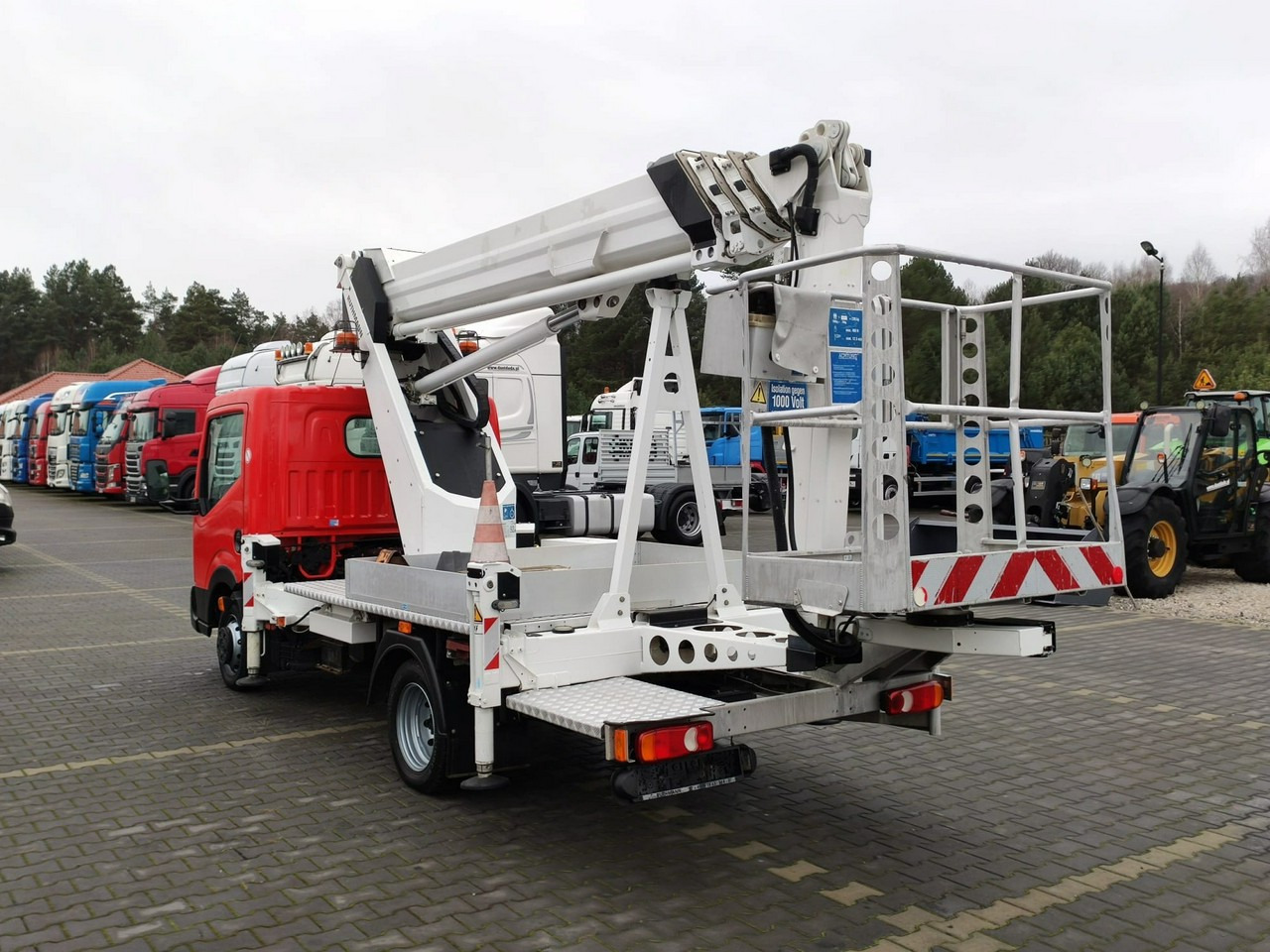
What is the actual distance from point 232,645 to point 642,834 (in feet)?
14.1

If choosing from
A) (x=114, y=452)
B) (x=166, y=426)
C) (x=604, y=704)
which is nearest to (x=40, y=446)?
(x=114, y=452)

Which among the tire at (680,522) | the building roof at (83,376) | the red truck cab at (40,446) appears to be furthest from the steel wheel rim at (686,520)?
the building roof at (83,376)

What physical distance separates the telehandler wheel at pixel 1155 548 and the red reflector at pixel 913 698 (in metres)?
8.40

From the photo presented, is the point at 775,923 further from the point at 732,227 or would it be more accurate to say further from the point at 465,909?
the point at 732,227

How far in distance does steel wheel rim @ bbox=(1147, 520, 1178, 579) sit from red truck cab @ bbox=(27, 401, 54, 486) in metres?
33.4

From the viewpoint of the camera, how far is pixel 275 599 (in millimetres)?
7586

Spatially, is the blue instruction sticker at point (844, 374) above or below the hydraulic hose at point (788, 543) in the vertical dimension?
above

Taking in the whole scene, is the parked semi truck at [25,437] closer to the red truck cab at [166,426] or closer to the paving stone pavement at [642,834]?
the red truck cab at [166,426]

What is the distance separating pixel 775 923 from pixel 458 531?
3.57 meters

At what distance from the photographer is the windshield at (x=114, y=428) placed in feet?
96.0

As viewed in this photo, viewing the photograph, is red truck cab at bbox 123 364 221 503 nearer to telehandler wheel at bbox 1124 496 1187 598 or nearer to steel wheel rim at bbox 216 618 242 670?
steel wheel rim at bbox 216 618 242 670

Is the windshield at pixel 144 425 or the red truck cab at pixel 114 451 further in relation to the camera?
the red truck cab at pixel 114 451

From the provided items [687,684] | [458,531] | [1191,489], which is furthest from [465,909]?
[1191,489]

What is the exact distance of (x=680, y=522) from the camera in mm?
20875
